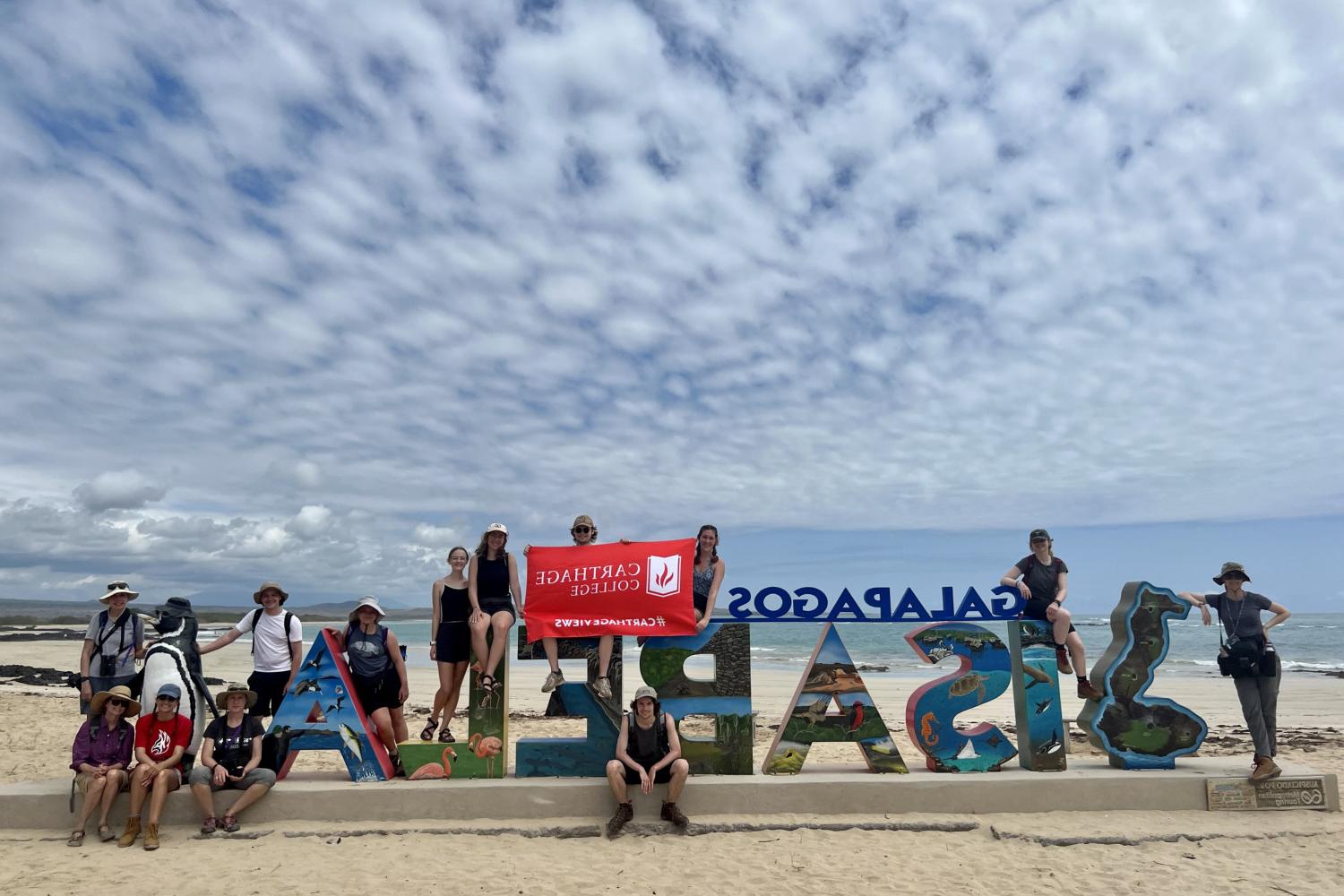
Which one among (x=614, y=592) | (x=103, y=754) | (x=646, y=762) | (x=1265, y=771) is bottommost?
(x=1265, y=771)

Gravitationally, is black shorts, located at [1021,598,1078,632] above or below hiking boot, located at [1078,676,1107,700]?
above

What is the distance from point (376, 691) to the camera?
7.64 m

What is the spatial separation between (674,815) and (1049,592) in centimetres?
404

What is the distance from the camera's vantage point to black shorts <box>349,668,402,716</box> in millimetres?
7625

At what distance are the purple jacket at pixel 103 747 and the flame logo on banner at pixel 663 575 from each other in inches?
174

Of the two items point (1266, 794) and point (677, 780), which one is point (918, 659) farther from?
point (677, 780)

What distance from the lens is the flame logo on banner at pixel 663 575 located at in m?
7.64

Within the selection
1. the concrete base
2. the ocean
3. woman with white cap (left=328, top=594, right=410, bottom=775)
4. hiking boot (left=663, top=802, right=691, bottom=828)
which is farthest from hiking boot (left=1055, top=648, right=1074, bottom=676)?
the ocean

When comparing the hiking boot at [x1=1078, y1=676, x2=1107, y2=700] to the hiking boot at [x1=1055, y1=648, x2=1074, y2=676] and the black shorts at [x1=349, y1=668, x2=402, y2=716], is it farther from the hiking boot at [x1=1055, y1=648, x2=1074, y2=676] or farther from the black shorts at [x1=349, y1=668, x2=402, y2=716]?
the black shorts at [x1=349, y1=668, x2=402, y2=716]

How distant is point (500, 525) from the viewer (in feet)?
24.3

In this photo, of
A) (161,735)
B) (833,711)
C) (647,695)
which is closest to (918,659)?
(833,711)

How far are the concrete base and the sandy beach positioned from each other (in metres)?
0.13

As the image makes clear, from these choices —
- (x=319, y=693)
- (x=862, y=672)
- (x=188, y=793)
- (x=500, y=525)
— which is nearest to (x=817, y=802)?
(x=500, y=525)

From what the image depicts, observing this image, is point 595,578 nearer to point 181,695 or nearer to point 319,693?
point 319,693
